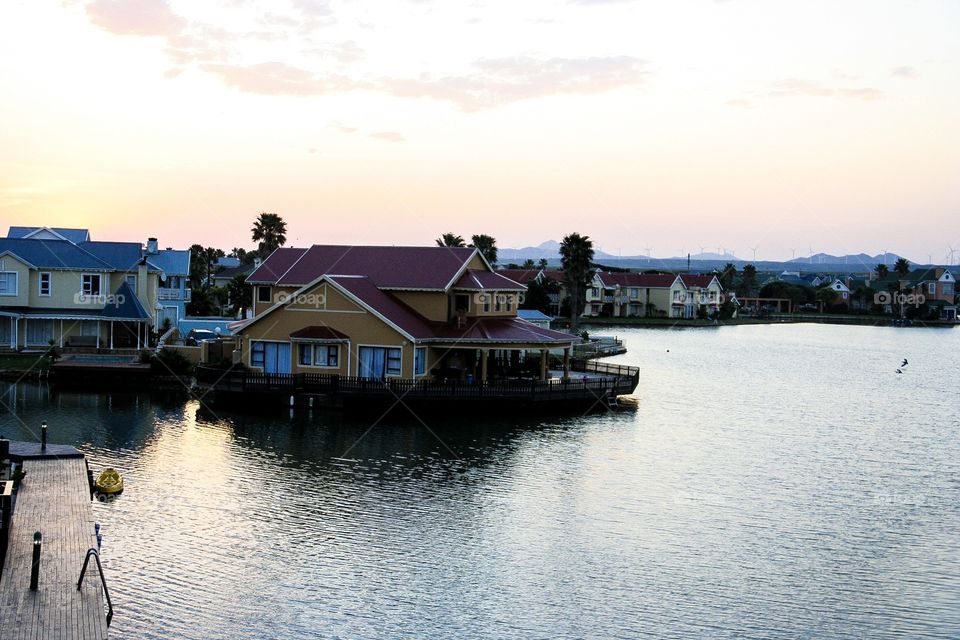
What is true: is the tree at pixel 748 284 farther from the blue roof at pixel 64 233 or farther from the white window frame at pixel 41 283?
the white window frame at pixel 41 283

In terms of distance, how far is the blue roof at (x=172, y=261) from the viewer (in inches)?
2763

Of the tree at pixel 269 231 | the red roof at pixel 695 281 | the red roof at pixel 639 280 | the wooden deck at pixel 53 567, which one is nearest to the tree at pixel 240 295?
the tree at pixel 269 231

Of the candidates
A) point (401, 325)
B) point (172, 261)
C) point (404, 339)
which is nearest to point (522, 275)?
point (172, 261)

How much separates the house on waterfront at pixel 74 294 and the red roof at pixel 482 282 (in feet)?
66.2

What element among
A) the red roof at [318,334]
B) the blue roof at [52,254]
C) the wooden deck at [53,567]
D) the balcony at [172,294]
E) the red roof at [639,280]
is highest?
the red roof at [639,280]

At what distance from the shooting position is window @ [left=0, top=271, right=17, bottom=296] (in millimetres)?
60688

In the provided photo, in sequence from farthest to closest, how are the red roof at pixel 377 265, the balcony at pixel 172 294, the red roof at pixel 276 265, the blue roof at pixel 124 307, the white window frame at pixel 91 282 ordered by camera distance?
the balcony at pixel 172 294 → the white window frame at pixel 91 282 → the blue roof at pixel 124 307 → the red roof at pixel 276 265 → the red roof at pixel 377 265

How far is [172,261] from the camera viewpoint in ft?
233

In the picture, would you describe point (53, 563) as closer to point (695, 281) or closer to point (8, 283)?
point (8, 283)

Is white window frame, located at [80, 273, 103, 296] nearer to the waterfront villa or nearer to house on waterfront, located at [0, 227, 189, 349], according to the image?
house on waterfront, located at [0, 227, 189, 349]

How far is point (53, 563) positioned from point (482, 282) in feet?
117

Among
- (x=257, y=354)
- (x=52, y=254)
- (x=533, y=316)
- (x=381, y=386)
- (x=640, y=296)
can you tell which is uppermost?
(x=52, y=254)

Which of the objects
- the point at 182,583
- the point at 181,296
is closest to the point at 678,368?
the point at 181,296

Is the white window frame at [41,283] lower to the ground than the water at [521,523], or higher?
higher
